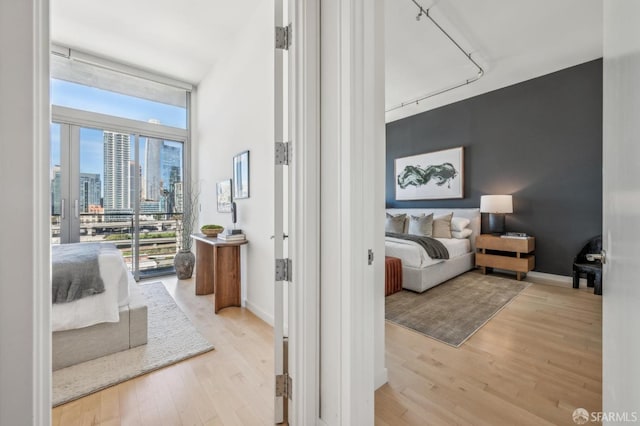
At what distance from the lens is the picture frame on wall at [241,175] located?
9.50ft

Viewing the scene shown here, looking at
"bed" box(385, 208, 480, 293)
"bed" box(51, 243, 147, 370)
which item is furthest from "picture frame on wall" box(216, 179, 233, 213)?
"bed" box(385, 208, 480, 293)

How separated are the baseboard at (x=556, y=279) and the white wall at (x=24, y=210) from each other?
497 centimetres

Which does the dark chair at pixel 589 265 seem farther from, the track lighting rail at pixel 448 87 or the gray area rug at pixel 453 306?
the track lighting rail at pixel 448 87

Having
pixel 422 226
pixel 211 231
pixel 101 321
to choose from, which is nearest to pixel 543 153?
pixel 422 226

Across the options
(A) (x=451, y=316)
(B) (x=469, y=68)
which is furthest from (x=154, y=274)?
(B) (x=469, y=68)

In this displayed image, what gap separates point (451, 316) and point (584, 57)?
3.66 m

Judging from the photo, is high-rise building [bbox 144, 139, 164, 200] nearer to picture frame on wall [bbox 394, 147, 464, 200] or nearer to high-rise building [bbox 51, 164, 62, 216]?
high-rise building [bbox 51, 164, 62, 216]

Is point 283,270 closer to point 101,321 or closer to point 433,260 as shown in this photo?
point 101,321

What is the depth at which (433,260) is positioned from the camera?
3434mm

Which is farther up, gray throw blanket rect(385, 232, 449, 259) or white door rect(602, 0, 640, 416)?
white door rect(602, 0, 640, 416)

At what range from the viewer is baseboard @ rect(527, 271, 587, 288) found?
349 centimetres

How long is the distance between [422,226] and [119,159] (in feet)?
15.9

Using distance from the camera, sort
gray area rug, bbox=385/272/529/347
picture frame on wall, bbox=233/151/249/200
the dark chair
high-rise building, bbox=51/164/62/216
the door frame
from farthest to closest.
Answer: high-rise building, bbox=51/164/62/216, the dark chair, picture frame on wall, bbox=233/151/249/200, gray area rug, bbox=385/272/529/347, the door frame

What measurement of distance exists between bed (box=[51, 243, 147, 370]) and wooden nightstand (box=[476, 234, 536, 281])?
441 cm
